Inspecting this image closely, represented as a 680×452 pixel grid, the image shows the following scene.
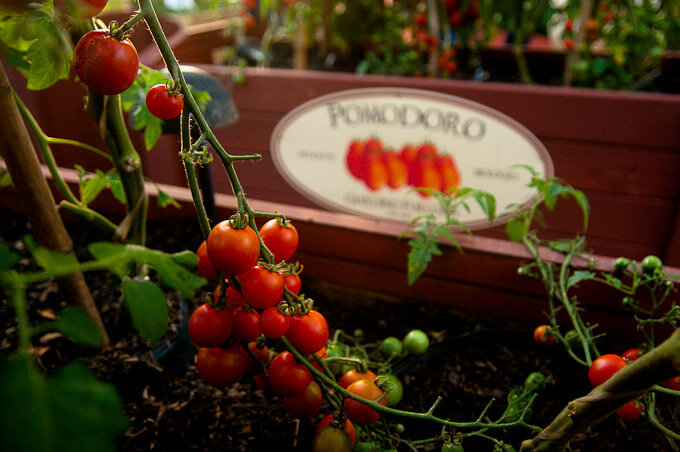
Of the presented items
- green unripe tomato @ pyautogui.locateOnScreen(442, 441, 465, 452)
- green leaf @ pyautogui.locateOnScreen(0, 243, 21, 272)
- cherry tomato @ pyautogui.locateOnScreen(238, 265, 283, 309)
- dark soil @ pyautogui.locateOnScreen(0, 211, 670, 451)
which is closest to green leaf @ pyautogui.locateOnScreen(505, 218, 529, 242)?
dark soil @ pyautogui.locateOnScreen(0, 211, 670, 451)

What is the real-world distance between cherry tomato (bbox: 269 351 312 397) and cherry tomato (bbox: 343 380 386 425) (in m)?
0.05

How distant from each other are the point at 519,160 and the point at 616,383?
3.62 ft

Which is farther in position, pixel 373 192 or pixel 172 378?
pixel 373 192

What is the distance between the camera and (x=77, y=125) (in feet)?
6.32

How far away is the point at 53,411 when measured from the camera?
0.82ft

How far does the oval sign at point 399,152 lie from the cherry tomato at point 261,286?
1104mm

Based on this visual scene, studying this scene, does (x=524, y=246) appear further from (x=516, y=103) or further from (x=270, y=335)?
(x=516, y=103)

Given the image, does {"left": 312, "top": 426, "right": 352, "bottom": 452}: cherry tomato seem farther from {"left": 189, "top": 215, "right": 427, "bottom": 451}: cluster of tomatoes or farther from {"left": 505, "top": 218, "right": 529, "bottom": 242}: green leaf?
{"left": 505, "top": 218, "right": 529, "bottom": 242}: green leaf

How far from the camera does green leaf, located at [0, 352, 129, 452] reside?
0.77 ft

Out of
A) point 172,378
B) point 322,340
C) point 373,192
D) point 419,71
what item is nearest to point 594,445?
point 322,340

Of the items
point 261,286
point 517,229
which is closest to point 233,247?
point 261,286

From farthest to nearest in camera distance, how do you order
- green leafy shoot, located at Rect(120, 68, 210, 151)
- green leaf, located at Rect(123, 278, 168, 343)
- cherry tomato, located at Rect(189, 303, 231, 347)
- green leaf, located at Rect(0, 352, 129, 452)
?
green leafy shoot, located at Rect(120, 68, 210, 151), cherry tomato, located at Rect(189, 303, 231, 347), green leaf, located at Rect(123, 278, 168, 343), green leaf, located at Rect(0, 352, 129, 452)

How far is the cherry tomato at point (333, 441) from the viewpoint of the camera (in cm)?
50

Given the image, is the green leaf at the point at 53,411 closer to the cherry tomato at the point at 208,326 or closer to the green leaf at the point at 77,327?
the green leaf at the point at 77,327
